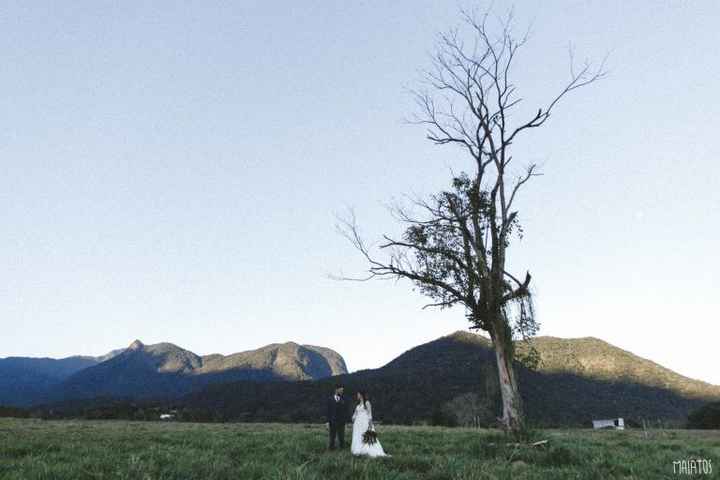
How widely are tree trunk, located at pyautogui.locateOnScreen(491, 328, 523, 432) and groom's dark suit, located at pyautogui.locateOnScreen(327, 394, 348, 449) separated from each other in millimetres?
6662

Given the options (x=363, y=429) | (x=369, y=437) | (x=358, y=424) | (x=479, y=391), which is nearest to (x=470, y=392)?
(x=479, y=391)

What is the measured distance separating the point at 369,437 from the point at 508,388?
8.97 meters

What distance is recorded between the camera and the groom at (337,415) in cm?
1798

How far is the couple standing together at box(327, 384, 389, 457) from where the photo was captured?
1492 centimetres

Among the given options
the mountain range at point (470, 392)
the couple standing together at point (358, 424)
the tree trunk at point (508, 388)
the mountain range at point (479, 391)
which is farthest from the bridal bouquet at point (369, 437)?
the mountain range at point (470, 392)

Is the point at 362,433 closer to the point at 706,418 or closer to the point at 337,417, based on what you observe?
the point at 337,417

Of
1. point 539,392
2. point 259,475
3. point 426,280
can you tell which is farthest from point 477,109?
point 539,392

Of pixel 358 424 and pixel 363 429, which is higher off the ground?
pixel 358 424

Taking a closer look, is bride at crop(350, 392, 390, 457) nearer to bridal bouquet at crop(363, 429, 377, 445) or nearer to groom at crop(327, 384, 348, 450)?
bridal bouquet at crop(363, 429, 377, 445)

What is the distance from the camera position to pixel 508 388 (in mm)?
21844

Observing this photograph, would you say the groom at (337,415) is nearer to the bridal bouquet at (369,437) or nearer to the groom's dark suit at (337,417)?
the groom's dark suit at (337,417)

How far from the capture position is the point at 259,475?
824cm

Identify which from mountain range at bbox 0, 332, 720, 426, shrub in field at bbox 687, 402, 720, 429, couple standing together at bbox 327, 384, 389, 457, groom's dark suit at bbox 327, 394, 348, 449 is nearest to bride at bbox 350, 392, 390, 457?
couple standing together at bbox 327, 384, 389, 457

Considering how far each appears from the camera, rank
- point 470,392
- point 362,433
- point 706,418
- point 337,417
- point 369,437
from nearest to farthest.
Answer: point 369,437 → point 362,433 → point 337,417 → point 706,418 → point 470,392
